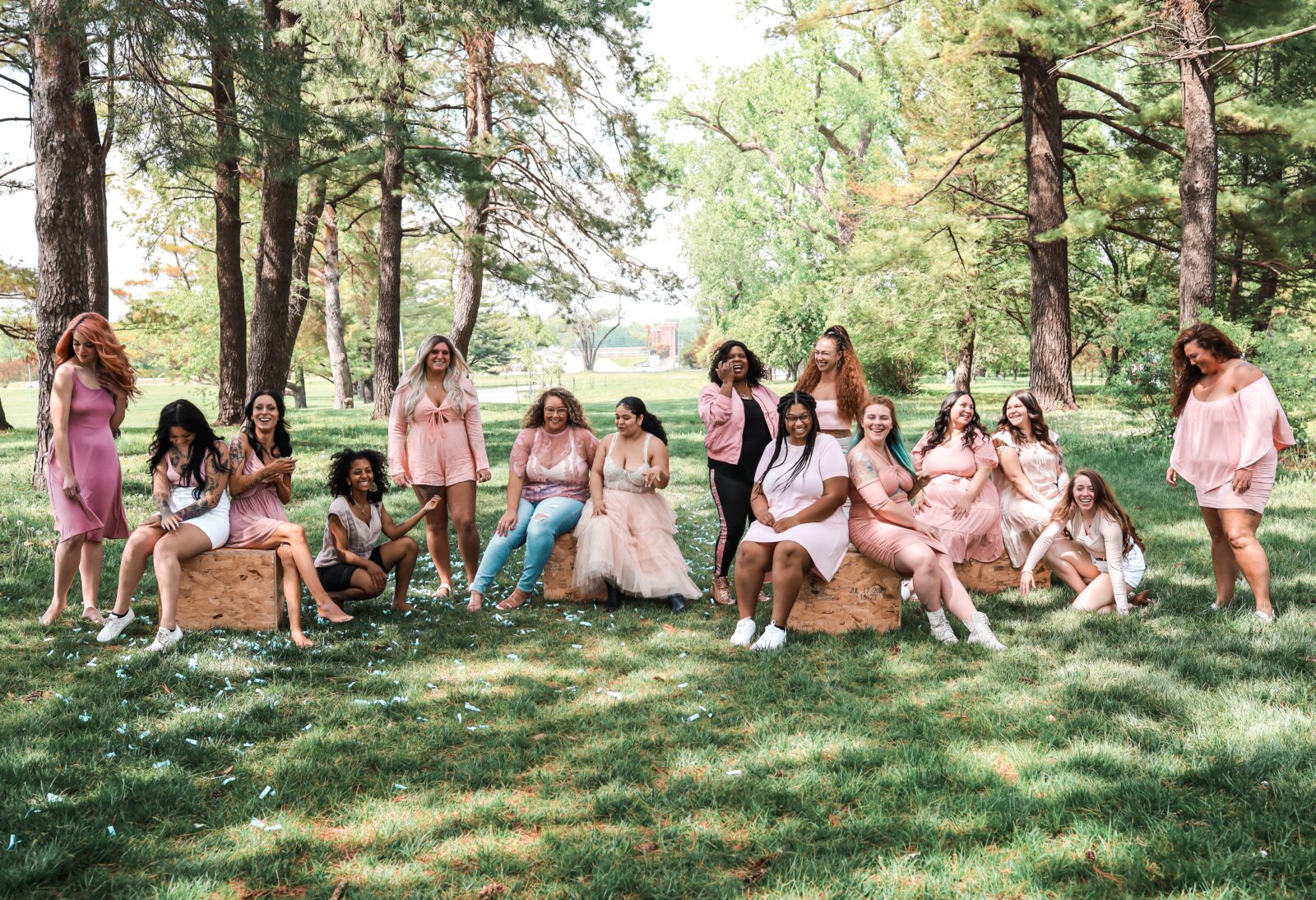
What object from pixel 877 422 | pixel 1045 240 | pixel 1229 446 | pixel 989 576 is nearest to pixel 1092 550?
pixel 989 576

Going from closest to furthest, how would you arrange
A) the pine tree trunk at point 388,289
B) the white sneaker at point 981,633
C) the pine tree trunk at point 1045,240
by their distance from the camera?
1. the white sneaker at point 981,633
2. the pine tree trunk at point 1045,240
3. the pine tree trunk at point 388,289

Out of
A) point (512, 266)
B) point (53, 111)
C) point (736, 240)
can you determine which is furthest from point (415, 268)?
point (53, 111)

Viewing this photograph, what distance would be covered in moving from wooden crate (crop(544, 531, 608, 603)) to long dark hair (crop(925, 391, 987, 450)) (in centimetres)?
286

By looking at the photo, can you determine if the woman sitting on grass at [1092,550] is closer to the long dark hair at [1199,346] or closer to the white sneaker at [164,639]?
the long dark hair at [1199,346]

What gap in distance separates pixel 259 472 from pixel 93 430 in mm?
1133

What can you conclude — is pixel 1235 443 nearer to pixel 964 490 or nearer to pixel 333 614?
pixel 964 490

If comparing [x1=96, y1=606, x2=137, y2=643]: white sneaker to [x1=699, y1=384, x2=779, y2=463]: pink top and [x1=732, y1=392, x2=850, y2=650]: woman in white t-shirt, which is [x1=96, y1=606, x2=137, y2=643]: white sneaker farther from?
[x1=699, y1=384, x2=779, y2=463]: pink top

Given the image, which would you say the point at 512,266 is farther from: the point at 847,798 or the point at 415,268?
the point at 415,268

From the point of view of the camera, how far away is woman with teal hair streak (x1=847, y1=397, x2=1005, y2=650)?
5500 mm

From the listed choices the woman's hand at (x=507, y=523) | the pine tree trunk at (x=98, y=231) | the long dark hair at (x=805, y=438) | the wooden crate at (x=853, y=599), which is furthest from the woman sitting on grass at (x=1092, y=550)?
the pine tree trunk at (x=98, y=231)

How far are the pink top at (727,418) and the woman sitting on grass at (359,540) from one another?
217cm

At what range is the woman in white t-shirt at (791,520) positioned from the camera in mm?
5535

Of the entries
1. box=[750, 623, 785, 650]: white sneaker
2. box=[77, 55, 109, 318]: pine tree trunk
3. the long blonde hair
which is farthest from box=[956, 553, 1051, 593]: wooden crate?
box=[77, 55, 109, 318]: pine tree trunk

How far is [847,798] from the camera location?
3.54m
